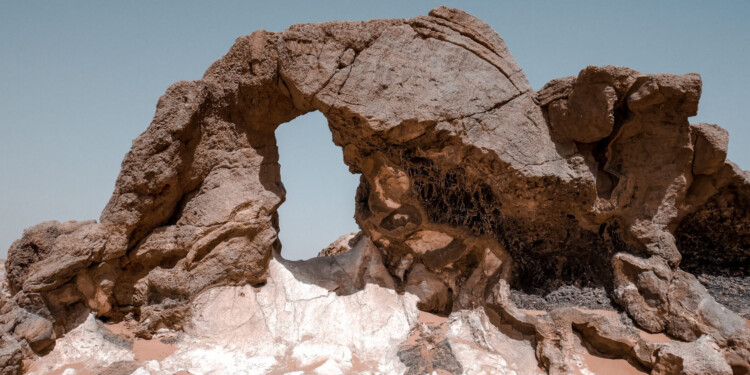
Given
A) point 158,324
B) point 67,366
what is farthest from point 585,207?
point 67,366

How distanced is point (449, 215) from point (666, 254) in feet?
6.78

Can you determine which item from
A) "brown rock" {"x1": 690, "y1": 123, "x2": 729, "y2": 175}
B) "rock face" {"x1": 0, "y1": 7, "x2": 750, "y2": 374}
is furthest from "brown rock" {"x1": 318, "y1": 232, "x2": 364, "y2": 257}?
"brown rock" {"x1": 690, "y1": 123, "x2": 729, "y2": 175}

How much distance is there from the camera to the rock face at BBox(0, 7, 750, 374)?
4.44 meters

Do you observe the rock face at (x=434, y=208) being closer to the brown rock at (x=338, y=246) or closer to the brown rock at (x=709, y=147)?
the brown rock at (x=709, y=147)

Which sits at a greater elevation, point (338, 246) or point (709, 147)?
point (709, 147)

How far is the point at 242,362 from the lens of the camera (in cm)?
441

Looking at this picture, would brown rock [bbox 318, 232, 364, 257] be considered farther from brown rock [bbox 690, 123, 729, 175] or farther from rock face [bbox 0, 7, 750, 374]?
brown rock [bbox 690, 123, 729, 175]

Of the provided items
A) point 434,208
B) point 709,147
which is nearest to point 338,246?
point 434,208

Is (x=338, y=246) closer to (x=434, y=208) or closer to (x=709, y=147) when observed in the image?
(x=434, y=208)

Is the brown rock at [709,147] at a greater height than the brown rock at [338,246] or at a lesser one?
greater

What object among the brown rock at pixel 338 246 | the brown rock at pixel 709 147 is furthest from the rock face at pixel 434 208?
the brown rock at pixel 338 246

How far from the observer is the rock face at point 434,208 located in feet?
14.6

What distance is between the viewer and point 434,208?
5.20m

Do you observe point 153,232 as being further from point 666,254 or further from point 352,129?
point 666,254
